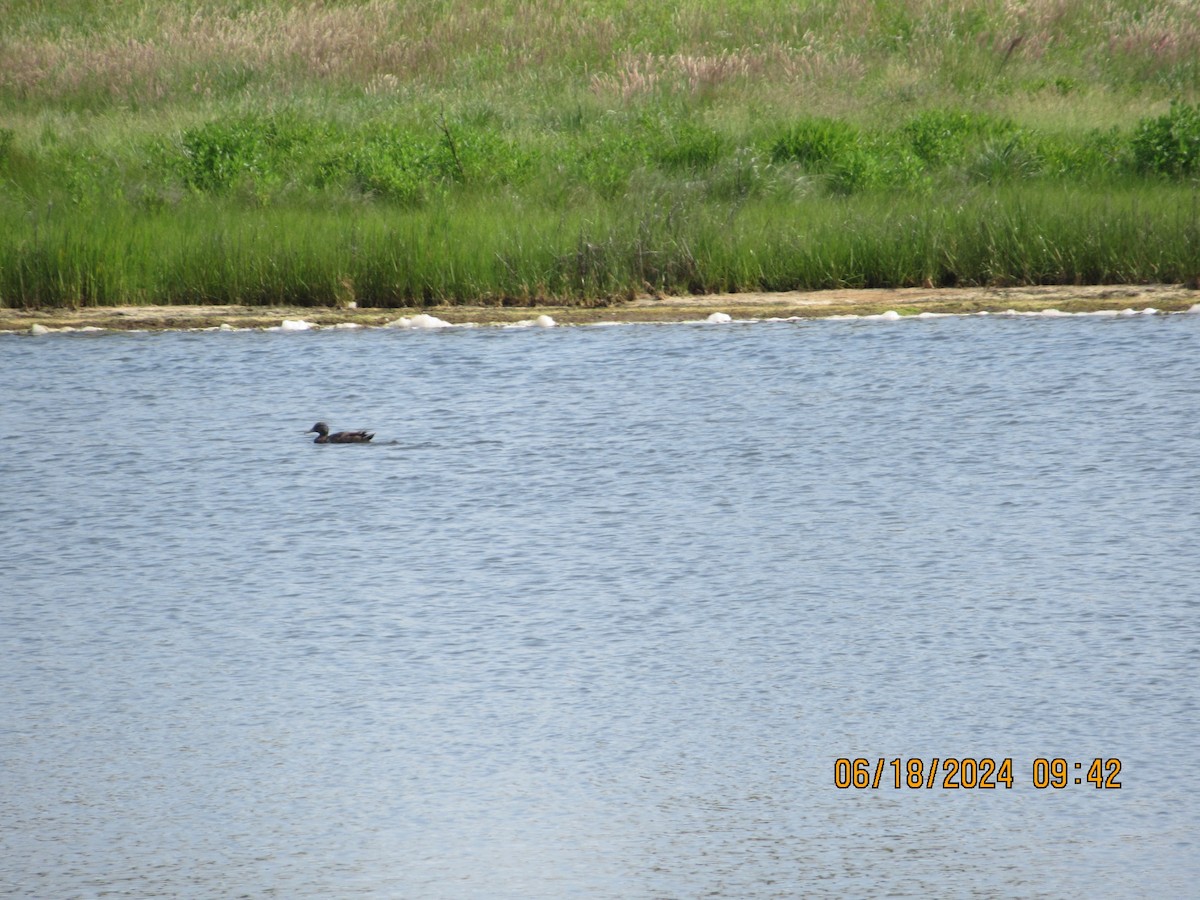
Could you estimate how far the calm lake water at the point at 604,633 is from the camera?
5898mm

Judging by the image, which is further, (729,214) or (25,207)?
(25,207)

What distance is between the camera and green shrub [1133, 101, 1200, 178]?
18.8 m

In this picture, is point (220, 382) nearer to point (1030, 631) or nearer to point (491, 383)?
point (491, 383)

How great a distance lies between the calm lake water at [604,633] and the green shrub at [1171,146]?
223 inches

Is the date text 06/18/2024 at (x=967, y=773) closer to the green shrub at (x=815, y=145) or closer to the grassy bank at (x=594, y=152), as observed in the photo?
the grassy bank at (x=594, y=152)

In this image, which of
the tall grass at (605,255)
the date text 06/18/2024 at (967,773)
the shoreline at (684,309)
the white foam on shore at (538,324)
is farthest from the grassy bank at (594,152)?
the date text 06/18/2024 at (967,773)

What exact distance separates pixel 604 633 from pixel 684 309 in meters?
9.27

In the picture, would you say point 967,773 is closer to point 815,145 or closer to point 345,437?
point 345,437

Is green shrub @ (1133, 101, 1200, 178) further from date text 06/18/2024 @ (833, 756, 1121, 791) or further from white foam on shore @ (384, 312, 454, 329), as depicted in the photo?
date text 06/18/2024 @ (833, 756, 1121, 791)

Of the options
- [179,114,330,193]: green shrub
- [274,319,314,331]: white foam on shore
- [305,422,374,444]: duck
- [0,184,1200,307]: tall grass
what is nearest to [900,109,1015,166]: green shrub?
[0,184,1200,307]: tall grass

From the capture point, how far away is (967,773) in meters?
6.35

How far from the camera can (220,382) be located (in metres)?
14.2

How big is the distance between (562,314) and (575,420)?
4.49 meters

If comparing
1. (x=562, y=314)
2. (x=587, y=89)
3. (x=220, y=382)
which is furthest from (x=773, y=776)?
(x=587, y=89)
